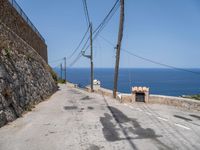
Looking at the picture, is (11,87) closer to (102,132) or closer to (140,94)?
(102,132)

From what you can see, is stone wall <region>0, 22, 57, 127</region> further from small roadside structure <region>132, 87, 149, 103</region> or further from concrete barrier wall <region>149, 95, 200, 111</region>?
concrete barrier wall <region>149, 95, 200, 111</region>

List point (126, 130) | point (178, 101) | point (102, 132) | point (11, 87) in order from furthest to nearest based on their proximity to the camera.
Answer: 1. point (178, 101)
2. point (11, 87)
3. point (126, 130)
4. point (102, 132)

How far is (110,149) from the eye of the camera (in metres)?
6.55

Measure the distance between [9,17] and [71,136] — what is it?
11424 millimetres

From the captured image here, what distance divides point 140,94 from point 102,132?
8.37 meters

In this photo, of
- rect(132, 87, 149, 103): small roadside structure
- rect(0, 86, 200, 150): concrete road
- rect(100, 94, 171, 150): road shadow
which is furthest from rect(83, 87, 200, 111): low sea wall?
rect(100, 94, 171, 150): road shadow

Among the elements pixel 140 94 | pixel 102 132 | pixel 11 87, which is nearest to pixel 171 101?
pixel 140 94

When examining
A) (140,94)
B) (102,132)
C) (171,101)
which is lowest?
(102,132)

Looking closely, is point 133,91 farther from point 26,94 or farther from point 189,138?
point 189,138

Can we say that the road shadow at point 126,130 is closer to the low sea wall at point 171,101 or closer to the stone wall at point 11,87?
the stone wall at point 11,87

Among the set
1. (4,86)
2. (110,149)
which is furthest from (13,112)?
(110,149)

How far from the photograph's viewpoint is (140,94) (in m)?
16.1

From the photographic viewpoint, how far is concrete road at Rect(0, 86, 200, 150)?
691 cm

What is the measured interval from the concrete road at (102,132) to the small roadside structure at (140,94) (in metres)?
4.19
